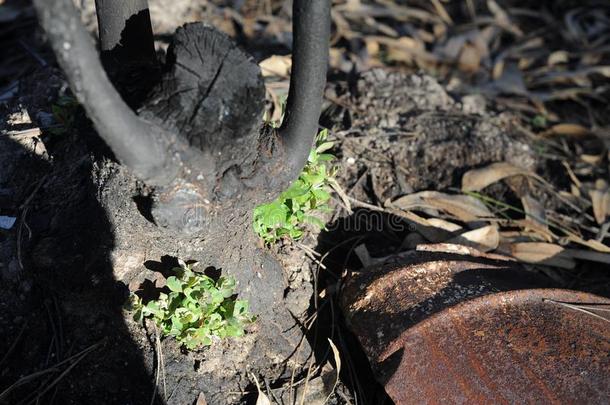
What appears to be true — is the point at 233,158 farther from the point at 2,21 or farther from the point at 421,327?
the point at 2,21

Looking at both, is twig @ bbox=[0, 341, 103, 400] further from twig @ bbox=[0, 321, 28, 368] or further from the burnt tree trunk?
the burnt tree trunk

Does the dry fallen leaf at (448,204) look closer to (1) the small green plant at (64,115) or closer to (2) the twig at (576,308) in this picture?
(2) the twig at (576,308)

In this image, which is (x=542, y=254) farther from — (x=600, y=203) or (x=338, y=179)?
(x=338, y=179)

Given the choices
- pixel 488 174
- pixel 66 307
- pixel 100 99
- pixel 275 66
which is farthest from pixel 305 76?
pixel 275 66

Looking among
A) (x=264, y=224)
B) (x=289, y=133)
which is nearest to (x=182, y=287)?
(x=264, y=224)

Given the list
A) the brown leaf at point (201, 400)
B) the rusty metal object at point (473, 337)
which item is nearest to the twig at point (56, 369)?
the brown leaf at point (201, 400)
